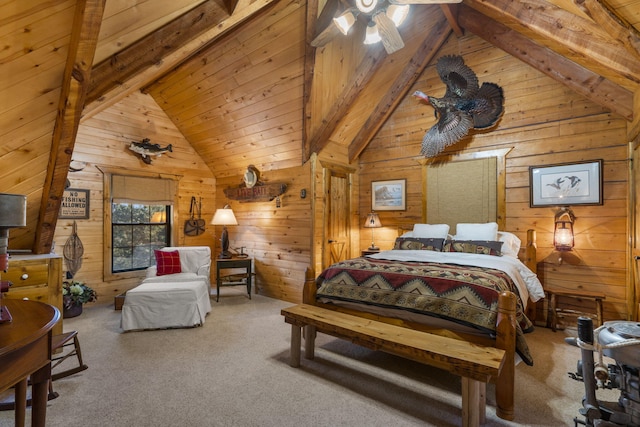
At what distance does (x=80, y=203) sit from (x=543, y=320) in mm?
6096

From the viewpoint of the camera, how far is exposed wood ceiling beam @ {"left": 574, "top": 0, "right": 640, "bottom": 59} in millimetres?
2074

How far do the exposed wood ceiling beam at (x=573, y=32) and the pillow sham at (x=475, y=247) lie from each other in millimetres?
1888

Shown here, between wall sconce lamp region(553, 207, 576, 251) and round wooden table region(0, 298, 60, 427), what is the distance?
443cm

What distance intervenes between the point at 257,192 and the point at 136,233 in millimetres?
1996

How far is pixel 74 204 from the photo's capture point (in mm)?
4203

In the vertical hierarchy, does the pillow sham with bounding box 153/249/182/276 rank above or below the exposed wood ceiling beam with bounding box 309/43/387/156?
below

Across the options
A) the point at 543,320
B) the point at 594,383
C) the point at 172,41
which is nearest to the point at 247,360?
the point at 594,383

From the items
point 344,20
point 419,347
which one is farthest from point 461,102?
point 419,347

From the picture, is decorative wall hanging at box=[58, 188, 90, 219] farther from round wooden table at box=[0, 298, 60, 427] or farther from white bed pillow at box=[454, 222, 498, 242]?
white bed pillow at box=[454, 222, 498, 242]

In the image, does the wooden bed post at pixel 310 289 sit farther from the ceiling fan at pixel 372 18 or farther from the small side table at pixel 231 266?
the ceiling fan at pixel 372 18

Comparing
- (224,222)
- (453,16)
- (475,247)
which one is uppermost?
(453,16)

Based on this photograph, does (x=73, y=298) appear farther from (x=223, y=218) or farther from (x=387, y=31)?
(x=387, y=31)

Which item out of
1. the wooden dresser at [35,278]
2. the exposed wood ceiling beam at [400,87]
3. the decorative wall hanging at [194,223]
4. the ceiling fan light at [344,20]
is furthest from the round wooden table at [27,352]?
the exposed wood ceiling beam at [400,87]

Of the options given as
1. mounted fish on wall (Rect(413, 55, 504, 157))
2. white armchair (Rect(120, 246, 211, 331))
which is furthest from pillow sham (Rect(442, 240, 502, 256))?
white armchair (Rect(120, 246, 211, 331))
